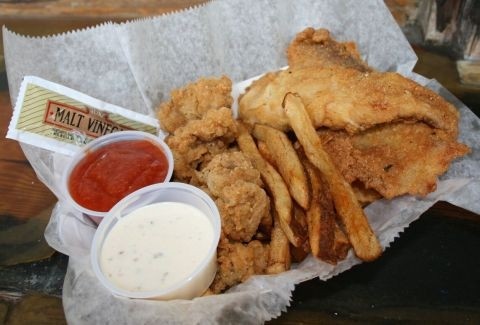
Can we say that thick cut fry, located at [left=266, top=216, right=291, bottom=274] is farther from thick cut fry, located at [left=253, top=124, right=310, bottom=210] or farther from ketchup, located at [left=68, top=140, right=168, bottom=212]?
ketchup, located at [left=68, top=140, right=168, bottom=212]

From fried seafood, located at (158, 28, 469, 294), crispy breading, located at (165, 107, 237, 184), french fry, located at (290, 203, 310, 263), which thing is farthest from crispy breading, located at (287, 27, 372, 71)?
french fry, located at (290, 203, 310, 263)

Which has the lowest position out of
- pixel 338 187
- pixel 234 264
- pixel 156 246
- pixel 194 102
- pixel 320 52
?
pixel 234 264

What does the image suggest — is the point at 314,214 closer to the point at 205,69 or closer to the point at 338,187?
the point at 338,187

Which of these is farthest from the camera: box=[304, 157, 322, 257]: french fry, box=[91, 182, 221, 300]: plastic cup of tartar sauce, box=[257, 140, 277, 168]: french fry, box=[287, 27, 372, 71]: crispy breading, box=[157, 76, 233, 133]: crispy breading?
box=[287, 27, 372, 71]: crispy breading

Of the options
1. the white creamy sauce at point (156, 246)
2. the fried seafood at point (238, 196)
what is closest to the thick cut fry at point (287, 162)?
the fried seafood at point (238, 196)

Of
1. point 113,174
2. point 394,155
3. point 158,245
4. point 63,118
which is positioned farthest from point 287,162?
point 63,118

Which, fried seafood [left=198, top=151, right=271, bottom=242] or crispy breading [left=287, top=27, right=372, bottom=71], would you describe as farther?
crispy breading [left=287, top=27, right=372, bottom=71]

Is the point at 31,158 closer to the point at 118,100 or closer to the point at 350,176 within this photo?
the point at 118,100

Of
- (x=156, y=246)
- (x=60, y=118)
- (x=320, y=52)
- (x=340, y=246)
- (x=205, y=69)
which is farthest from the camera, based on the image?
(x=205, y=69)
